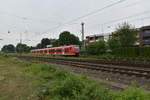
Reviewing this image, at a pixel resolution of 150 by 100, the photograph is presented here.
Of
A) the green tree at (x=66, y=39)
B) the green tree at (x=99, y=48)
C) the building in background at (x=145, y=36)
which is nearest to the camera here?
the green tree at (x=99, y=48)

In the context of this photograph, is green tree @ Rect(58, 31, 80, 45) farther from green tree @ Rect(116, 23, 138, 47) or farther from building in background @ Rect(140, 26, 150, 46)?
green tree @ Rect(116, 23, 138, 47)

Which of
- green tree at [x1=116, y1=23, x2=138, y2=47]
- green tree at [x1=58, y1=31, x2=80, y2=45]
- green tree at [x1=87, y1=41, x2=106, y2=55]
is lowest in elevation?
green tree at [x1=87, y1=41, x2=106, y2=55]

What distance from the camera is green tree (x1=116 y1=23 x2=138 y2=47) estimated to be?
102 feet

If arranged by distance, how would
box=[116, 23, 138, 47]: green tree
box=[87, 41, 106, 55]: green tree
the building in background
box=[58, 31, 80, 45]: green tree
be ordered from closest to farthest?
1. box=[116, 23, 138, 47]: green tree
2. box=[87, 41, 106, 55]: green tree
3. the building in background
4. box=[58, 31, 80, 45]: green tree

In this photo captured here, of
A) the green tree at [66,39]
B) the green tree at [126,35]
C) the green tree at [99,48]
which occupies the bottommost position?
the green tree at [99,48]

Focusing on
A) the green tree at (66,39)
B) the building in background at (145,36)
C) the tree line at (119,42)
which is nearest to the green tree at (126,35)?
the tree line at (119,42)

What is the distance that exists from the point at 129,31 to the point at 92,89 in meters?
29.6

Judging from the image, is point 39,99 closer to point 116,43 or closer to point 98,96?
point 98,96

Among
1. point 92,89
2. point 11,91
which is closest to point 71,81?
point 92,89

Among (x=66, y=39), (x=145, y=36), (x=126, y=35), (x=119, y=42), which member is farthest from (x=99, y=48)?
(x=66, y=39)

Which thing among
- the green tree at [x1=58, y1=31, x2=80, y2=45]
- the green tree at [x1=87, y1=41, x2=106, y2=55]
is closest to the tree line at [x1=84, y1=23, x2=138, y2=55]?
the green tree at [x1=87, y1=41, x2=106, y2=55]

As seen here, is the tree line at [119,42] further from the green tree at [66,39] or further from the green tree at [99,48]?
the green tree at [66,39]

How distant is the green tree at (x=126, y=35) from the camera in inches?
1230

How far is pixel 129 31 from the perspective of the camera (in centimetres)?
3173
